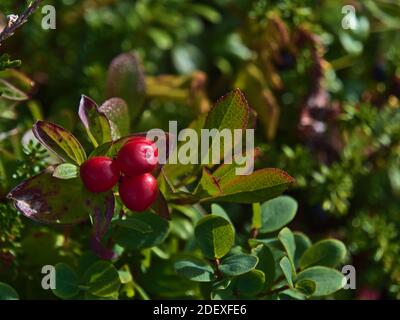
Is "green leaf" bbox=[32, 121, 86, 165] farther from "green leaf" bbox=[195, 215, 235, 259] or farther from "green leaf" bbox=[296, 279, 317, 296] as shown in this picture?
"green leaf" bbox=[296, 279, 317, 296]

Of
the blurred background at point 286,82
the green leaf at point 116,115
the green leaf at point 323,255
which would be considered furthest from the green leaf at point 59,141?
the green leaf at point 323,255

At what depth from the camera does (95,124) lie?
1.22m

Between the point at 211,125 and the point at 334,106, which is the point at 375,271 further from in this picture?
the point at 211,125

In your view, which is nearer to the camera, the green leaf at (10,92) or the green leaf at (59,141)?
the green leaf at (59,141)

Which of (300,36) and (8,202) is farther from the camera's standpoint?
(300,36)

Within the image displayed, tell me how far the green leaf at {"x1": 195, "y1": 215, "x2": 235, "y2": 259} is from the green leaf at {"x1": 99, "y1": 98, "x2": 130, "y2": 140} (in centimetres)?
23

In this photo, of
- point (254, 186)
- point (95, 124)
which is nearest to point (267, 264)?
point (254, 186)

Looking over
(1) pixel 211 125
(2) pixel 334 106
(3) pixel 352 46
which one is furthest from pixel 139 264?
(3) pixel 352 46

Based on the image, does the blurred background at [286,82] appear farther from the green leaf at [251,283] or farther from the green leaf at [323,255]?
the green leaf at [251,283]

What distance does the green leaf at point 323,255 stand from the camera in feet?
4.40

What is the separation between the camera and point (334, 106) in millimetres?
1823

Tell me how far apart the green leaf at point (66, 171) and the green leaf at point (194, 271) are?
24cm

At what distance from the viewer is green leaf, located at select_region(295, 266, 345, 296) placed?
4.14 ft

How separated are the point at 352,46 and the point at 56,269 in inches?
41.0
